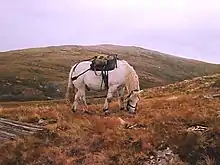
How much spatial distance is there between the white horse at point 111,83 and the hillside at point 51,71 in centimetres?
7807

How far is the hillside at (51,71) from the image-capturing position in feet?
351

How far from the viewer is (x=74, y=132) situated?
50.9 ft

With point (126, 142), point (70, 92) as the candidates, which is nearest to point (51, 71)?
point (70, 92)

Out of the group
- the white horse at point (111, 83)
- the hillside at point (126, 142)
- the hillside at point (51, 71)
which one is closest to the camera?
the hillside at point (126, 142)

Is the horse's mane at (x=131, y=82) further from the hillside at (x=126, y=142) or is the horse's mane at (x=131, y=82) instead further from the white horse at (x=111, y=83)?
the hillside at (x=126, y=142)

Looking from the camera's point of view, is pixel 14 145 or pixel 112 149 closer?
pixel 112 149

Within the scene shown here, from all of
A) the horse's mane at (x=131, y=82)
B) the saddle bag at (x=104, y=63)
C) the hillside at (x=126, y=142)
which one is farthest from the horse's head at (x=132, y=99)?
the hillside at (x=126, y=142)

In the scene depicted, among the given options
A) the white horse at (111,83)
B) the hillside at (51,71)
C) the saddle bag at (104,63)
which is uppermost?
the saddle bag at (104,63)

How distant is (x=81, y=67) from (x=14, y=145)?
6321mm

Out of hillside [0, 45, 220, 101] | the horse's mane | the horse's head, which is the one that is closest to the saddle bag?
the horse's mane

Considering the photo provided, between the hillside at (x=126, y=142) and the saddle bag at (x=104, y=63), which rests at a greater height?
the saddle bag at (x=104, y=63)

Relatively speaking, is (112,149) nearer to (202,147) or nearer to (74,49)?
(202,147)

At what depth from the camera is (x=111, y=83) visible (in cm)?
1973

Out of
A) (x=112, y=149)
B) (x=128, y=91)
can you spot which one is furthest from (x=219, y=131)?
(x=128, y=91)
